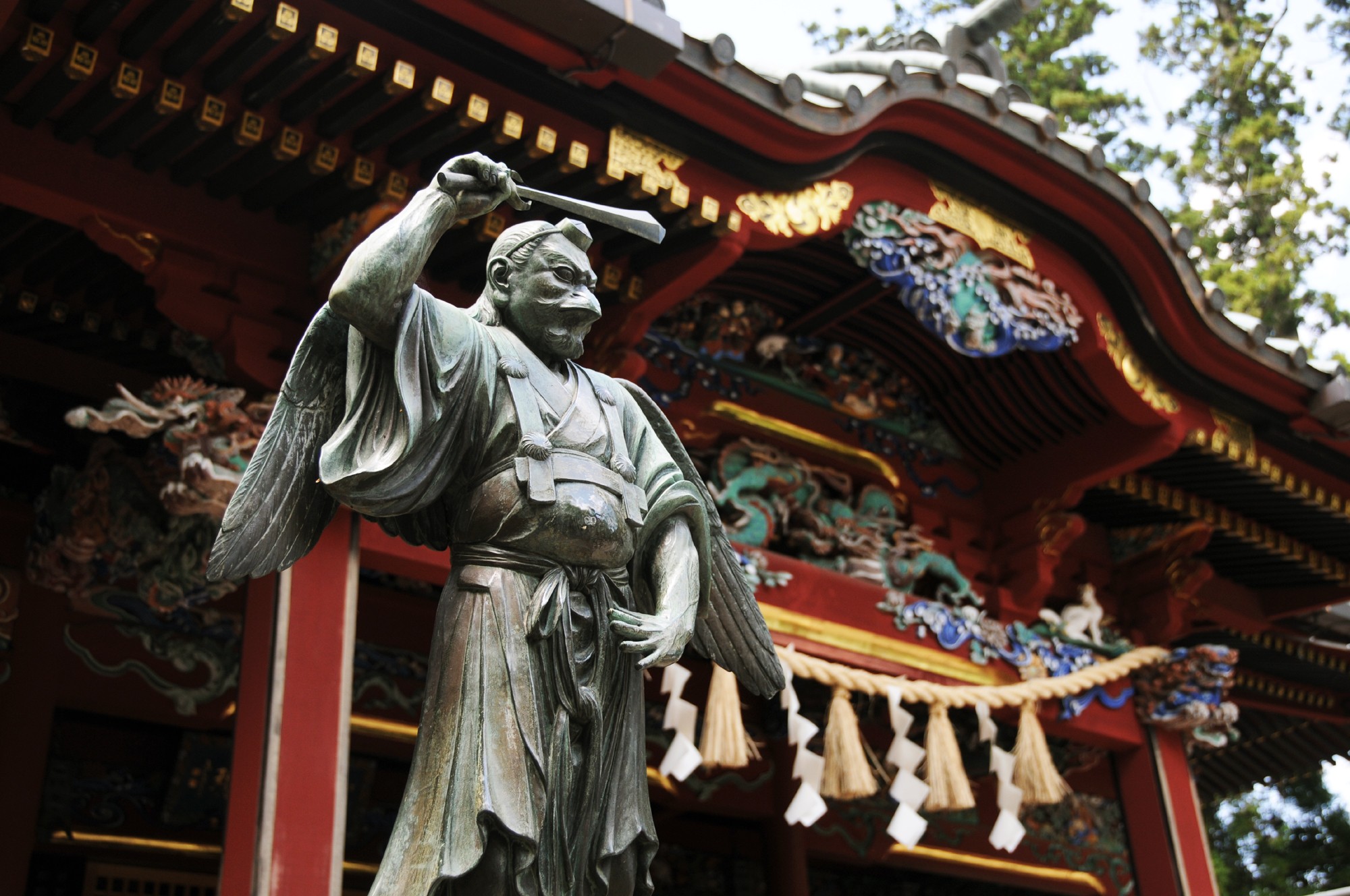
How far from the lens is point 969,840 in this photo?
9.05m

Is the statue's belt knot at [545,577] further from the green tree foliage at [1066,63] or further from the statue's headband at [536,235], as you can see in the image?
the green tree foliage at [1066,63]

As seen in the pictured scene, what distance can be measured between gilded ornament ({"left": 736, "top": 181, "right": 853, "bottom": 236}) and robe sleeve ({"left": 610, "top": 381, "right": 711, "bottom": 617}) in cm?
311

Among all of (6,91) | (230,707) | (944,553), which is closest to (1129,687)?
(944,553)

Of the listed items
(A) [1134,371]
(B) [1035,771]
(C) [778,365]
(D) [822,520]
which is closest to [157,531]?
(D) [822,520]

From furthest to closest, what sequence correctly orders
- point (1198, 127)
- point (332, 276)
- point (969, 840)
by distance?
point (1198, 127) → point (969, 840) → point (332, 276)

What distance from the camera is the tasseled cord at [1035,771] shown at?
22.4 ft

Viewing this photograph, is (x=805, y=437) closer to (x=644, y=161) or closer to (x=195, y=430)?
(x=644, y=161)

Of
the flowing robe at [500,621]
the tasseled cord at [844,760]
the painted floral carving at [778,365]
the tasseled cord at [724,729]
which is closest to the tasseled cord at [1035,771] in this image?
the tasseled cord at [844,760]

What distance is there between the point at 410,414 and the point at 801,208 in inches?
149

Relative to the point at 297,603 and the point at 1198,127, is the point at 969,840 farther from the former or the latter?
the point at 1198,127

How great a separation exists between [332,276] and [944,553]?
3677mm

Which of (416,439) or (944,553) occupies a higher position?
(944,553)

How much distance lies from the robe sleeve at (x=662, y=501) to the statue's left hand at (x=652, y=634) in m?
0.16

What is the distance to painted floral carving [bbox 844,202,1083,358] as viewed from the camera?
638 cm
